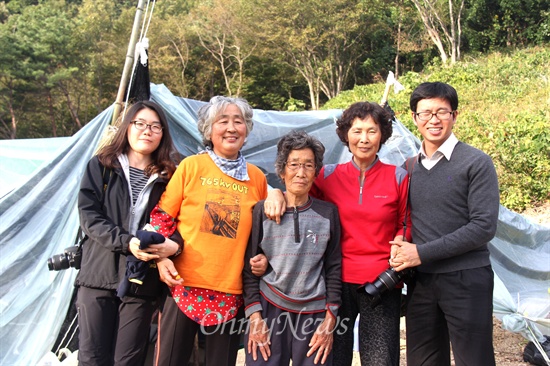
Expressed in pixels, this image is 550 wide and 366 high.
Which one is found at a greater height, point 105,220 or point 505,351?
point 105,220

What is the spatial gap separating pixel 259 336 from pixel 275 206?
1.84 ft

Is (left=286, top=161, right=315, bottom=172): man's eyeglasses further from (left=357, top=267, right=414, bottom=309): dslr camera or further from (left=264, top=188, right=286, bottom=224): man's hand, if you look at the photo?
(left=357, top=267, right=414, bottom=309): dslr camera

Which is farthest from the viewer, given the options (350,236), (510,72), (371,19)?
(371,19)

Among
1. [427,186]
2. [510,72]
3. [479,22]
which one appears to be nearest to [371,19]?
[479,22]

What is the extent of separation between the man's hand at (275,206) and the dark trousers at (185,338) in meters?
0.51

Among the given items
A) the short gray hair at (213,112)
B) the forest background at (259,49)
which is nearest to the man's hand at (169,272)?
the short gray hair at (213,112)

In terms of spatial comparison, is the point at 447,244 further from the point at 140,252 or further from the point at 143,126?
the point at 143,126

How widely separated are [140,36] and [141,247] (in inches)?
87.5

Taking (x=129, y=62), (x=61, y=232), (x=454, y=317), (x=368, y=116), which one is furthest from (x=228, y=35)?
(x=454, y=317)

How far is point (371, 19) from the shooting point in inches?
876

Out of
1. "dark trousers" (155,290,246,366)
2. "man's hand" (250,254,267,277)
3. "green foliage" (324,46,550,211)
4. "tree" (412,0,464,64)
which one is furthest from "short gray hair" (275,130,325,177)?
"tree" (412,0,464,64)

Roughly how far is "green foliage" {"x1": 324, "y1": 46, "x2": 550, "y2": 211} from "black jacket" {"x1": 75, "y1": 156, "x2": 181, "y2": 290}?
22.0 ft

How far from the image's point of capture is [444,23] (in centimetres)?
2180

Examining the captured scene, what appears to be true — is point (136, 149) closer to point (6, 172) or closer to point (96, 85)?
point (6, 172)
